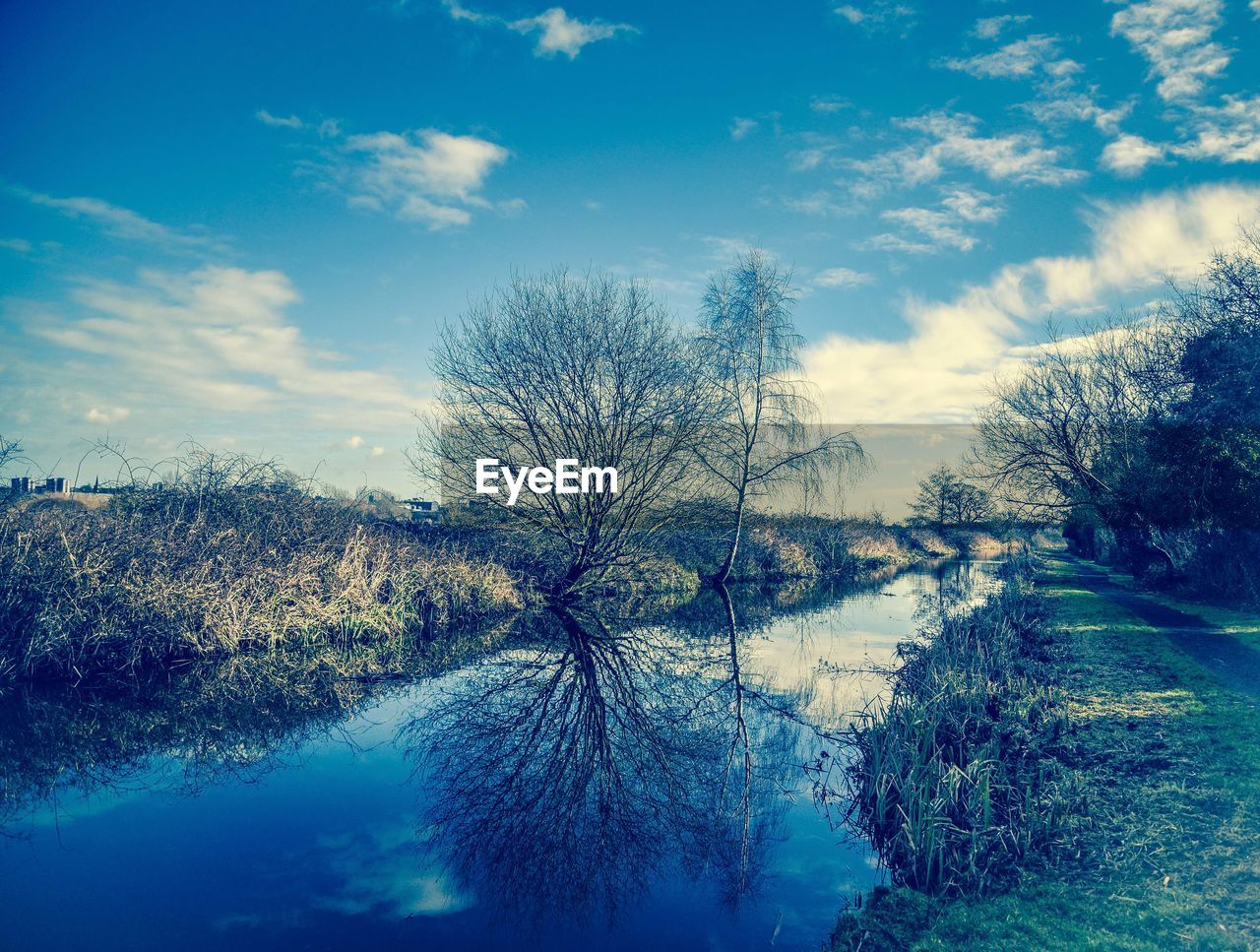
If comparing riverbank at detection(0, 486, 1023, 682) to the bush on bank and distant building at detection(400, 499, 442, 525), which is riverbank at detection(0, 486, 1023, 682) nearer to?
distant building at detection(400, 499, 442, 525)

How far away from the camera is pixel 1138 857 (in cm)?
502

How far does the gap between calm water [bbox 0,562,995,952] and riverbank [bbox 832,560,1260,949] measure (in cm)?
77

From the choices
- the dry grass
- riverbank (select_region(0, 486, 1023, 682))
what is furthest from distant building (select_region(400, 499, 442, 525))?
the dry grass

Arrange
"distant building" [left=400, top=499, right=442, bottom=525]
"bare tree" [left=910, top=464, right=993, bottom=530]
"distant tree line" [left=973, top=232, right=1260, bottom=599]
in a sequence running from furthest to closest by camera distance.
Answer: "bare tree" [left=910, top=464, right=993, bottom=530]
"distant building" [left=400, top=499, right=442, bottom=525]
"distant tree line" [left=973, top=232, right=1260, bottom=599]

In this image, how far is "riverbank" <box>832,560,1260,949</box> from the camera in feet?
13.9

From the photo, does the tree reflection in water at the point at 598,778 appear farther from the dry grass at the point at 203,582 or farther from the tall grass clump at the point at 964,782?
the dry grass at the point at 203,582

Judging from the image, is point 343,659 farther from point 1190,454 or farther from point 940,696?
point 1190,454

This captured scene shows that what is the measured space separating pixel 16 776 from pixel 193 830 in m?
2.65

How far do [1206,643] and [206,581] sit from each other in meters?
17.6

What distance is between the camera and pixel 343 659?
12984 millimetres

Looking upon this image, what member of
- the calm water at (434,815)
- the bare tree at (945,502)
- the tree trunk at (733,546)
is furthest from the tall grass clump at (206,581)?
the bare tree at (945,502)

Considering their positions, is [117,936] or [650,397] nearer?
[117,936]

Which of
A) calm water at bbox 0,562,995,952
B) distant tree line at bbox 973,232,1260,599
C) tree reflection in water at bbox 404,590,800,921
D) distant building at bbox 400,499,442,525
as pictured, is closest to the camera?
calm water at bbox 0,562,995,952

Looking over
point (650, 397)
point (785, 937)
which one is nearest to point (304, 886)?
point (785, 937)
